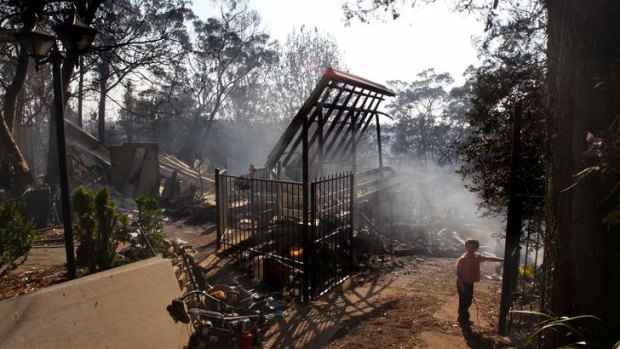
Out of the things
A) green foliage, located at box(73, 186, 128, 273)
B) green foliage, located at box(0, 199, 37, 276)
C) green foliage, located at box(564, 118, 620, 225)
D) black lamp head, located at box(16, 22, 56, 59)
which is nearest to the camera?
green foliage, located at box(564, 118, 620, 225)

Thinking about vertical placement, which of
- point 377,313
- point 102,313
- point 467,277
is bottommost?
point 377,313

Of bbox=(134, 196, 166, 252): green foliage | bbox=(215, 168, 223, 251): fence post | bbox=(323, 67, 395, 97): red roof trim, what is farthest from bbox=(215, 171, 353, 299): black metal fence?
bbox=(323, 67, 395, 97): red roof trim

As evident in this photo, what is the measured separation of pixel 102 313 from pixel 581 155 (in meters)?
4.29

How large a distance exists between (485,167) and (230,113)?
3356 centimetres

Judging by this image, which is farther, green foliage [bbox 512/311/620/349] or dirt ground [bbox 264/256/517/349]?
dirt ground [bbox 264/256/517/349]

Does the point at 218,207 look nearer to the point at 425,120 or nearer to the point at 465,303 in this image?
the point at 465,303

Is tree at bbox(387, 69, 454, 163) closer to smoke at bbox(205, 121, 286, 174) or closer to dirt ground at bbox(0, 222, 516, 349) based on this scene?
smoke at bbox(205, 121, 286, 174)

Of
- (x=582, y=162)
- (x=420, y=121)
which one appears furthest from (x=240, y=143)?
(x=582, y=162)

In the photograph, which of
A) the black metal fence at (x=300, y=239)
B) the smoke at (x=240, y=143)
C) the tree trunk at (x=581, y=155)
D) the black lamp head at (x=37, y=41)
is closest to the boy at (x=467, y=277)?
the black metal fence at (x=300, y=239)

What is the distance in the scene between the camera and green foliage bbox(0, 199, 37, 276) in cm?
458

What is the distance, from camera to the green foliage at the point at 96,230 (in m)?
5.55

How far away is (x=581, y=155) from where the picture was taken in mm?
2238

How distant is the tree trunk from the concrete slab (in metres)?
3.85

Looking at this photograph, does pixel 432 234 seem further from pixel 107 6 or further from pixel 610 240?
pixel 107 6
